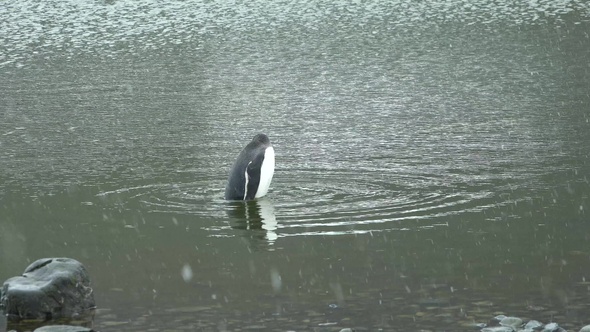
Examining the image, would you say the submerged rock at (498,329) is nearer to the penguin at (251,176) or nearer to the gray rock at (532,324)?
the gray rock at (532,324)

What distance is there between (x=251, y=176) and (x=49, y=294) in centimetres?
415

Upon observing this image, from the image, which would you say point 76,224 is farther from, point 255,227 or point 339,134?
point 339,134

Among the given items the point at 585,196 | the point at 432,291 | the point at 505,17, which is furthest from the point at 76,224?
the point at 505,17

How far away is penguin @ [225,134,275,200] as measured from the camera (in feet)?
39.4

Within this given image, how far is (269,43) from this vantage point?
26156 mm

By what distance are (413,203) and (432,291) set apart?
291 centimetres

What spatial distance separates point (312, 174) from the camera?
43.1ft

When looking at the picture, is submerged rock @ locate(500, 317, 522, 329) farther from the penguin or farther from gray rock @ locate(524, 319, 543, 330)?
the penguin

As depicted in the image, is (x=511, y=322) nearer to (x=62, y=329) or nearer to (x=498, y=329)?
(x=498, y=329)

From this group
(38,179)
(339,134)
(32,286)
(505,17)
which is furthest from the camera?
(505,17)

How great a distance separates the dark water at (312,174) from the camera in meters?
8.77

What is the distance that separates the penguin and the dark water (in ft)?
0.67

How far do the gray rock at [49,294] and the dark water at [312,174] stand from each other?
29 cm

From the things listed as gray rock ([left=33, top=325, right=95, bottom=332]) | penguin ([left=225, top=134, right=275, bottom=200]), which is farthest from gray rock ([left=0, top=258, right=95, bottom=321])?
penguin ([left=225, top=134, right=275, bottom=200])
